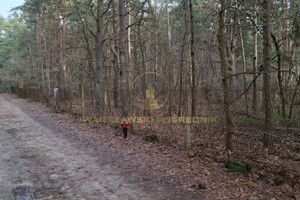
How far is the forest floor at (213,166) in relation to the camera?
4438 millimetres

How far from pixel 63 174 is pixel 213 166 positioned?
3.67m

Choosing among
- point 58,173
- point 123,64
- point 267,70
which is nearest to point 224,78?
point 267,70

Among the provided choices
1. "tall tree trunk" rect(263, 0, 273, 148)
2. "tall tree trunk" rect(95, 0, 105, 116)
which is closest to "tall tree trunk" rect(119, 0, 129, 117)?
"tall tree trunk" rect(95, 0, 105, 116)

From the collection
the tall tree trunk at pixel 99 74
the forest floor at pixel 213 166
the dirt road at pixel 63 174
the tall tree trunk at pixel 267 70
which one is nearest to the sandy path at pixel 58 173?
the dirt road at pixel 63 174

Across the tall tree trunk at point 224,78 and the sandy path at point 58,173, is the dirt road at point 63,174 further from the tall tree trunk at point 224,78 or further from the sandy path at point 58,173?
the tall tree trunk at point 224,78

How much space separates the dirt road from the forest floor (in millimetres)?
298

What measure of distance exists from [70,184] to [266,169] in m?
4.31

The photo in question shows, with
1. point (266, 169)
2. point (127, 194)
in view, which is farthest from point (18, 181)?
point (266, 169)

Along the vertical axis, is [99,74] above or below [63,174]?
above

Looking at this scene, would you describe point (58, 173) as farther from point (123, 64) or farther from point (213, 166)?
point (123, 64)

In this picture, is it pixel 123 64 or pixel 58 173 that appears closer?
pixel 58 173

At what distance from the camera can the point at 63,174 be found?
5457 mm

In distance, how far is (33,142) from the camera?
8.45 m

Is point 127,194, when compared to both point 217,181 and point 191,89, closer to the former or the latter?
point 217,181
